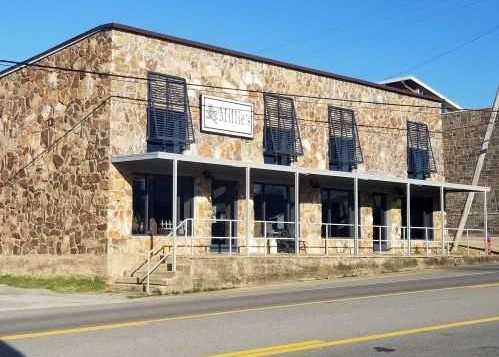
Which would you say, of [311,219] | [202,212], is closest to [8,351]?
[202,212]

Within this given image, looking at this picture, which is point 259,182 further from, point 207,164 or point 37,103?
point 37,103

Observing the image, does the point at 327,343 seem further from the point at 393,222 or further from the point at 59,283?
the point at 393,222

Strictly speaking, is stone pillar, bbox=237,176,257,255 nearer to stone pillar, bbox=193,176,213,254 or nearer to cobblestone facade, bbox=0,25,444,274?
cobblestone facade, bbox=0,25,444,274

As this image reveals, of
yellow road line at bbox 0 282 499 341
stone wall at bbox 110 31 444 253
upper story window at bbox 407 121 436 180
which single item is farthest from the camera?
upper story window at bbox 407 121 436 180

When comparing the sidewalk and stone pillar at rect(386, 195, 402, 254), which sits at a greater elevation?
stone pillar at rect(386, 195, 402, 254)

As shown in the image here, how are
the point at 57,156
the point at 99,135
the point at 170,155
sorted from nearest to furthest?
the point at 170,155 → the point at 99,135 → the point at 57,156

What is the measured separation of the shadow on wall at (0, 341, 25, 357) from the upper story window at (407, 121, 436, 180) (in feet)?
86.0

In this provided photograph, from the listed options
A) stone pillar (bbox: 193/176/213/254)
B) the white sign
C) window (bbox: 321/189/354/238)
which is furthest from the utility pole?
stone pillar (bbox: 193/176/213/254)

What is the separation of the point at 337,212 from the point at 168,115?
9.56m

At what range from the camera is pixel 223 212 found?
1049 inches

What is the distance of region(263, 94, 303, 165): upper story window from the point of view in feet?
90.5

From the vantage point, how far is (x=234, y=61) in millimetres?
26938

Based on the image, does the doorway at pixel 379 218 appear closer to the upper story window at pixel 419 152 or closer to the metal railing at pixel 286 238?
the metal railing at pixel 286 238

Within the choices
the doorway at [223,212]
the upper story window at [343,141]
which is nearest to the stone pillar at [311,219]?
the upper story window at [343,141]
